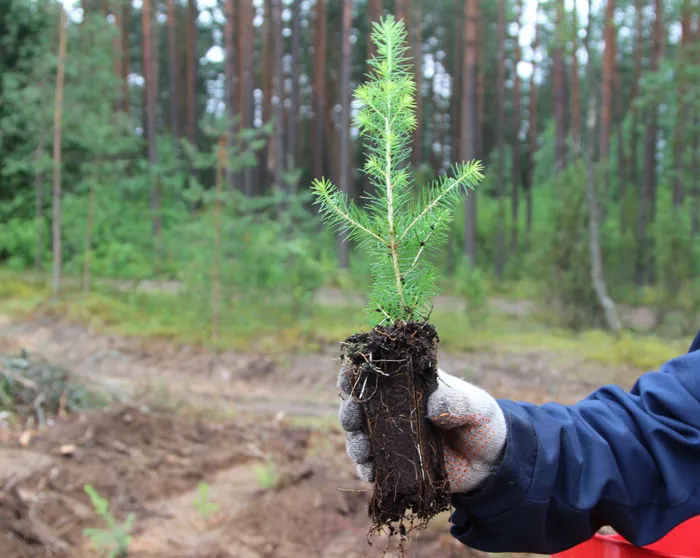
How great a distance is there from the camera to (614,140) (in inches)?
1442

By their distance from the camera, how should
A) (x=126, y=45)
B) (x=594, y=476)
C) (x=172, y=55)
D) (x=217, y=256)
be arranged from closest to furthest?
(x=594, y=476) < (x=217, y=256) < (x=172, y=55) < (x=126, y=45)

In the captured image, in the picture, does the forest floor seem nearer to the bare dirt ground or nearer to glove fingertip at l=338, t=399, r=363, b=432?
the bare dirt ground

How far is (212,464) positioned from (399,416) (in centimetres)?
442

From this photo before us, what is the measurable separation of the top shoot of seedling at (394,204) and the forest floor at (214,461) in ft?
1.20

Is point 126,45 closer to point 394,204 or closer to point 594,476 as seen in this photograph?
point 394,204

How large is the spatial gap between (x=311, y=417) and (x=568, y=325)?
20.1 feet

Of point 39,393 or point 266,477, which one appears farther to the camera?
point 39,393

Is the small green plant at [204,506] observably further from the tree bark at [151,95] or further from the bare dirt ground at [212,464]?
the tree bark at [151,95]

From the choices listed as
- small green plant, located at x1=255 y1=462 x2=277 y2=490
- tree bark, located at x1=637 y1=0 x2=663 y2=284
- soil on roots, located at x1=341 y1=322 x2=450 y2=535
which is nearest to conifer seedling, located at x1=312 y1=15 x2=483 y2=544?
soil on roots, located at x1=341 y1=322 x2=450 y2=535

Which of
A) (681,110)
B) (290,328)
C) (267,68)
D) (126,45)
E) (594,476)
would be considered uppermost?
(126,45)

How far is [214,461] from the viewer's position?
5.66 metres

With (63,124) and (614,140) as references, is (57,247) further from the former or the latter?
(614,140)

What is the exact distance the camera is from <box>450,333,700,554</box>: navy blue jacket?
1.51 metres

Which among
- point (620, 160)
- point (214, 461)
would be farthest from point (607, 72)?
point (214, 461)
